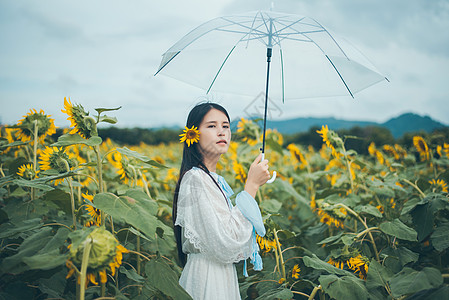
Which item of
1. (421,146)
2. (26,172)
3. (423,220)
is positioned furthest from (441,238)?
(26,172)

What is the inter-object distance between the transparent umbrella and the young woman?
360 millimetres

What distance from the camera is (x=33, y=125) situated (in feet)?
7.06

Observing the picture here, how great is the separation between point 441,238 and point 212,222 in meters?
1.40

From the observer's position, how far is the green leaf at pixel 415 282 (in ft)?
4.68

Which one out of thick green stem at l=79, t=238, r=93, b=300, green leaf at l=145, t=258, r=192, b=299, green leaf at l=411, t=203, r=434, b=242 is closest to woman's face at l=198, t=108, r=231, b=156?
green leaf at l=145, t=258, r=192, b=299

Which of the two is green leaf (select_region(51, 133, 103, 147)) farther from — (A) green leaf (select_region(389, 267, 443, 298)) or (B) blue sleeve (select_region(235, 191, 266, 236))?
(A) green leaf (select_region(389, 267, 443, 298))

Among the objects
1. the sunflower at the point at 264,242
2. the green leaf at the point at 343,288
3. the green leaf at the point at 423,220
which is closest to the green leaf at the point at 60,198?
the sunflower at the point at 264,242

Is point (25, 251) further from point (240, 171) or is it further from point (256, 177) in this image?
point (240, 171)

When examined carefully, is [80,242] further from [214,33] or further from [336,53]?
[336,53]

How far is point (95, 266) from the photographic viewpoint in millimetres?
1161

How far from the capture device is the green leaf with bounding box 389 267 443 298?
1.43 m

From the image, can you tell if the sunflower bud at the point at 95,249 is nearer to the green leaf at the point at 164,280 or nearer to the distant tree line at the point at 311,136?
the green leaf at the point at 164,280

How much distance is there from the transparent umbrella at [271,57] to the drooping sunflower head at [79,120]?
1.97 ft

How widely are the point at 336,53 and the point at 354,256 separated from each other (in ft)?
3.93
